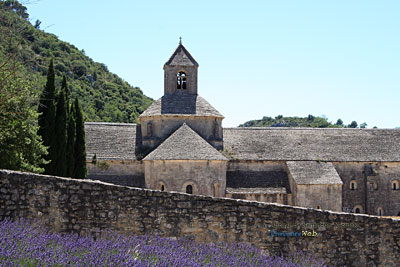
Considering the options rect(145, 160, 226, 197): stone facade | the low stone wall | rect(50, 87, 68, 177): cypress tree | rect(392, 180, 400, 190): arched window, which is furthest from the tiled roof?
the low stone wall

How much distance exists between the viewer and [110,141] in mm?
32438

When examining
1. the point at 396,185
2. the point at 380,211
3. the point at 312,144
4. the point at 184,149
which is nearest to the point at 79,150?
the point at 184,149

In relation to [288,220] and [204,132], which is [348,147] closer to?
[204,132]

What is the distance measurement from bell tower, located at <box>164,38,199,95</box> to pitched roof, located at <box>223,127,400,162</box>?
4.27m

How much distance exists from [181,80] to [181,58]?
5.24 ft

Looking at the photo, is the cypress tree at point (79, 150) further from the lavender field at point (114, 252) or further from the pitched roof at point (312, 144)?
the lavender field at point (114, 252)

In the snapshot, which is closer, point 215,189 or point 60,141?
point 60,141

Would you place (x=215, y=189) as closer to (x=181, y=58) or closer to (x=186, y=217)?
(x=181, y=58)

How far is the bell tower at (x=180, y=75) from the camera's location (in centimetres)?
3453

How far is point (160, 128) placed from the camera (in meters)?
32.0

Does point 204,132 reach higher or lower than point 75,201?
higher

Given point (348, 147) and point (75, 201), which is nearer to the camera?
point (75, 201)

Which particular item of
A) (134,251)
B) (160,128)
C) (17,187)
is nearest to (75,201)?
(17,187)

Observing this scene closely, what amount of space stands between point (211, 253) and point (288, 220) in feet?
7.42
